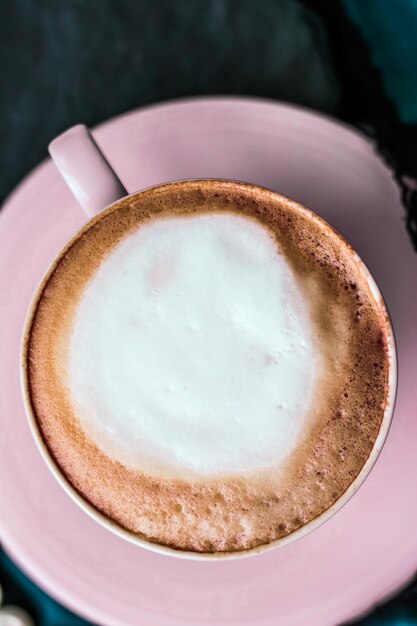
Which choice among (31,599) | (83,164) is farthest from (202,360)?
(31,599)

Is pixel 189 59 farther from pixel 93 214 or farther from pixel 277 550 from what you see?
pixel 277 550

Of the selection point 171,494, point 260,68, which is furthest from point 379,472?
point 260,68

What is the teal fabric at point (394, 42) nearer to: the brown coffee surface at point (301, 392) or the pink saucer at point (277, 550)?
the pink saucer at point (277, 550)

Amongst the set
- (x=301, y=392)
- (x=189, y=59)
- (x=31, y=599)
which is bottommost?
(x=31, y=599)

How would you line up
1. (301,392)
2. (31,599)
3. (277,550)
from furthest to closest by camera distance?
(31,599) → (277,550) → (301,392)

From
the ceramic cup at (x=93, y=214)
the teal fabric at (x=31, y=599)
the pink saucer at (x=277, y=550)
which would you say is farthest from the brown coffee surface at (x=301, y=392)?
the teal fabric at (x=31, y=599)

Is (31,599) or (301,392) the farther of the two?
(31,599)

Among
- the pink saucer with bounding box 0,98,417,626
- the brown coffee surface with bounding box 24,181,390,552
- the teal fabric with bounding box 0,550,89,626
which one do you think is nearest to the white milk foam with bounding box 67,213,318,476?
the brown coffee surface with bounding box 24,181,390,552
